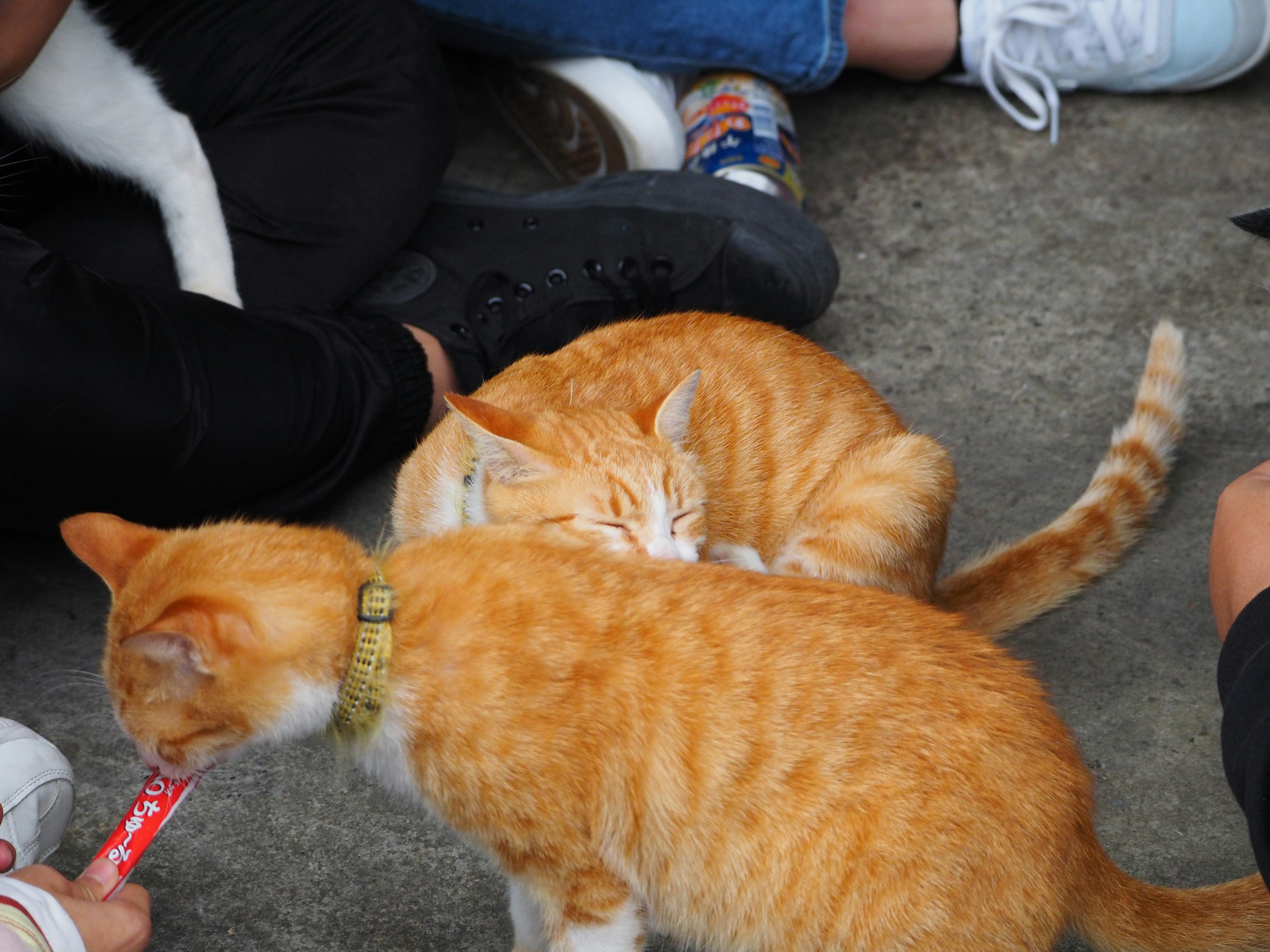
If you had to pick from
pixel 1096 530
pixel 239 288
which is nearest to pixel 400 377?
pixel 239 288

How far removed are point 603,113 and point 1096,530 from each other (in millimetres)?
1651

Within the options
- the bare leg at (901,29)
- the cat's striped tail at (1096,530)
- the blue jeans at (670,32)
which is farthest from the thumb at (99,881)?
the bare leg at (901,29)

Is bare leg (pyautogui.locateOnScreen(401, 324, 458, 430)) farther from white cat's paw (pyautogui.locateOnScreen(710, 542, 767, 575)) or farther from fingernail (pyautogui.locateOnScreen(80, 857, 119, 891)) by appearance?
fingernail (pyautogui.locateOnScreen(80, 857, 119, 891))

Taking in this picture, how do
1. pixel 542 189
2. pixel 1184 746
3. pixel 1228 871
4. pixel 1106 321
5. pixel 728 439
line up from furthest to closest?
pixel 542 189 → pixel 1106 321 → pixel 728 439 → pixel 1184 746 → pixel 1228 871

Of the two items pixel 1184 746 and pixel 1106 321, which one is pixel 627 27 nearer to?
pixel 1106 321

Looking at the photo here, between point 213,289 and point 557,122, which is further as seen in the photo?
point 557,122

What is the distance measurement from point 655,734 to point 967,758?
38cm

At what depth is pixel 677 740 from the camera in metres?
1.43

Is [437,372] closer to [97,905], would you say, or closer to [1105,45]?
[97,905]

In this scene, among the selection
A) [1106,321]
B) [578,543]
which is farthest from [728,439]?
[1106,321]

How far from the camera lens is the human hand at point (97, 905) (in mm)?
1330

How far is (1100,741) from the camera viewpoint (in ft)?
6.36

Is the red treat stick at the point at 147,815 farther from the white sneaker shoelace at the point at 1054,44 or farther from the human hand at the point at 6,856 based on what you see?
the white sneaker shoelace at the point at 1054,44

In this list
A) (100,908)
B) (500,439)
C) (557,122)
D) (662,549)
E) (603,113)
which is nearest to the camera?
(100,908)
